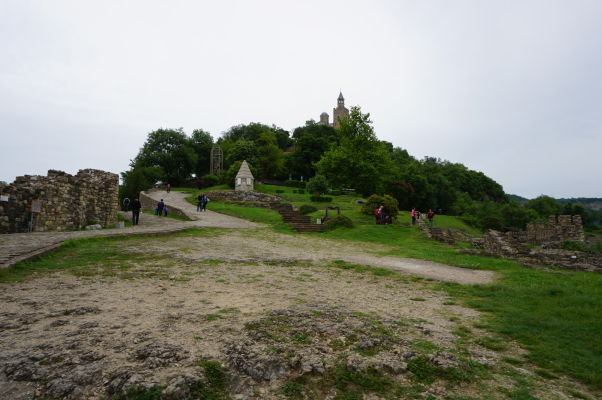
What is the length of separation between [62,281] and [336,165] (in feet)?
106

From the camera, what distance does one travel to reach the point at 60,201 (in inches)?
643

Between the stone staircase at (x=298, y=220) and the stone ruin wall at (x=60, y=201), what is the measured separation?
469 inches

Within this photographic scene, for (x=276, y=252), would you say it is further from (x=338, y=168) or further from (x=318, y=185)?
(x=318, y=185)

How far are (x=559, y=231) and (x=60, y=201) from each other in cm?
3891

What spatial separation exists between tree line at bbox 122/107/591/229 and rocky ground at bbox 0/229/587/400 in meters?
31.6

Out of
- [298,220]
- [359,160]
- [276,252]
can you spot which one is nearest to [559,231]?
[359,160]

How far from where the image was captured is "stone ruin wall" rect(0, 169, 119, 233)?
47.5 feet

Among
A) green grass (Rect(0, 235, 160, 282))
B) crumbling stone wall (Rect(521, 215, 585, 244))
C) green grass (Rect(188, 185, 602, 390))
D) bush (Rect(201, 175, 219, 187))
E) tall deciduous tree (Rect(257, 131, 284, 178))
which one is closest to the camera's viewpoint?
green grass (Rect(188, 185, 602, 390))

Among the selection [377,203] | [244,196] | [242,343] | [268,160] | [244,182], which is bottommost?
[242,343]

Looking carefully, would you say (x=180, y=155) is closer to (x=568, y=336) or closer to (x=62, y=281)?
(x=62, y=281)

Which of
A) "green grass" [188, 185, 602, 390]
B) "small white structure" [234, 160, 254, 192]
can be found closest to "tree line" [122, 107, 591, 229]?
"small white structure" [234, 160, 254, 192]

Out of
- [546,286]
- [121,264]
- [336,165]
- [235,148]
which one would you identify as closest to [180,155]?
[235,148]

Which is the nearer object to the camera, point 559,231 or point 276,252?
point 276,252

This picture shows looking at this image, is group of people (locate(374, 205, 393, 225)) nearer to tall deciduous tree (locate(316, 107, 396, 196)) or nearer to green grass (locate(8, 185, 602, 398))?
green grass (locate(8, 185, 602, 398))
